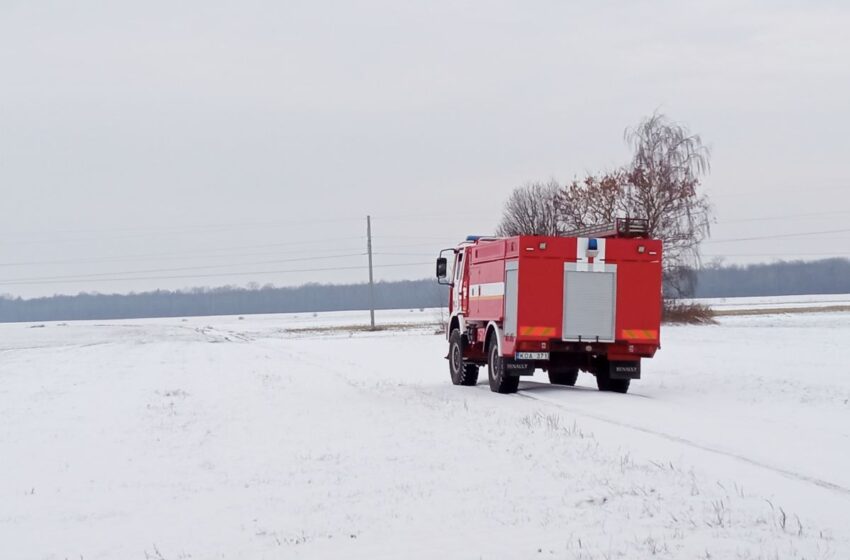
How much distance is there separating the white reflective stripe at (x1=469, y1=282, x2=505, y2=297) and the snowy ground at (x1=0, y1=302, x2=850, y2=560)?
6.45 feet

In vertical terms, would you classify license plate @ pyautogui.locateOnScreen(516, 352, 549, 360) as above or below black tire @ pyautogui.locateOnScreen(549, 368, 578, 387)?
above

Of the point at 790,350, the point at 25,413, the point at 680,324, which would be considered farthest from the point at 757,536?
the point at 680,324

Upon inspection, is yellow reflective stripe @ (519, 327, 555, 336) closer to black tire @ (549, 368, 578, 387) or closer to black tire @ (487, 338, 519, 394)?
black tire @ (487, 338, 519, 394)

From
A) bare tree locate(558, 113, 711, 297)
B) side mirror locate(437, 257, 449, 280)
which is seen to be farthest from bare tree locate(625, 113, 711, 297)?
side mirror locate(437, 257, 449, 280)

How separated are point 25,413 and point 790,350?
23.0 m

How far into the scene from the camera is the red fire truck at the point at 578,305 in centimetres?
1912

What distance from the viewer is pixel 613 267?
1953 cm

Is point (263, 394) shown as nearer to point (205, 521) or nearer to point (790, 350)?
point (205, 521)

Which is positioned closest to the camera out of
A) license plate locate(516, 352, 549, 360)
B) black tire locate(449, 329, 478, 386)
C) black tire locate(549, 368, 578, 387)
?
license plate locate(516, 352, 549, 360)

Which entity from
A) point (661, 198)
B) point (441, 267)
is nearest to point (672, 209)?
point (661, 198)

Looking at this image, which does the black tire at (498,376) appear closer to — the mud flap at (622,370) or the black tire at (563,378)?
the mud flap at (622,370)

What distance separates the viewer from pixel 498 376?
19.8 metres

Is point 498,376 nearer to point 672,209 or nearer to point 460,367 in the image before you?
point 460,367

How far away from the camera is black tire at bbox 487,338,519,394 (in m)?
19.6
